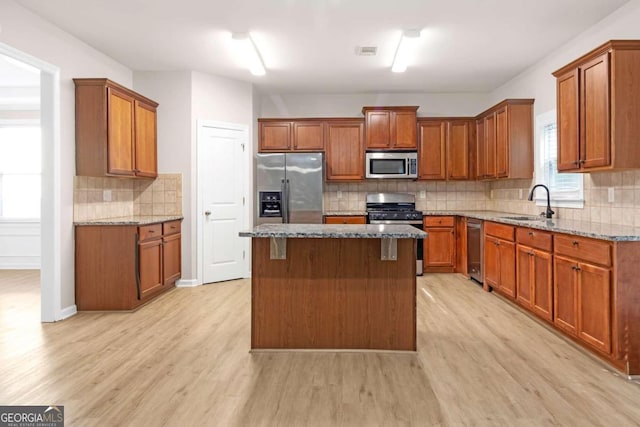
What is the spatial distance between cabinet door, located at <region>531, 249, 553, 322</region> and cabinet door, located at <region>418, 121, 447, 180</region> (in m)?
2.81

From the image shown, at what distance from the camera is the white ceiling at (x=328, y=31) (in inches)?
142

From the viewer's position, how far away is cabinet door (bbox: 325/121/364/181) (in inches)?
252

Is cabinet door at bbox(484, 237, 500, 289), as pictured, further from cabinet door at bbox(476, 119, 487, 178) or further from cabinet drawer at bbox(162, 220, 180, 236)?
cabinet drawer at bbox(162, 220, 180, 236)

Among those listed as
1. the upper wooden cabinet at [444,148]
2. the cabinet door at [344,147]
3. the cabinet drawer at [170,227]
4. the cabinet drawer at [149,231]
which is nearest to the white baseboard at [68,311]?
the cabinet drawer at [149,231]

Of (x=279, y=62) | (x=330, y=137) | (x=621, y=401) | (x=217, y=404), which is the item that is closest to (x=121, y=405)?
(x=217, y=404)

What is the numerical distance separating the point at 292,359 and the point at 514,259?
2.56 m

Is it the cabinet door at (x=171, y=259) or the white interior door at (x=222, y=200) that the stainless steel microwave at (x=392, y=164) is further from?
the cabinet door at (x=171, y=259)

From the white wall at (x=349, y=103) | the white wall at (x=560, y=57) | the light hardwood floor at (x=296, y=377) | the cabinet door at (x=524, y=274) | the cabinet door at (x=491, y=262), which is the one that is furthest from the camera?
the white wall at (x=349, y=103)

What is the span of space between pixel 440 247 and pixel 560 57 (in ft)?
9.29

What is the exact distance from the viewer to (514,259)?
14.0 ft

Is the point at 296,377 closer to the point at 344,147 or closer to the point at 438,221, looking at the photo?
the point at 438,221

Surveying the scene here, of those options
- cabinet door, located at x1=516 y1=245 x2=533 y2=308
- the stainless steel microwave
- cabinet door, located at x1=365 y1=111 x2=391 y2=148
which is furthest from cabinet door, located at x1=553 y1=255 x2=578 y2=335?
cabinet door, located at x1=365 y1=111 x2=391 y2=148

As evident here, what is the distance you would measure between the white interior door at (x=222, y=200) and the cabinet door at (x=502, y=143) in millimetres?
3414

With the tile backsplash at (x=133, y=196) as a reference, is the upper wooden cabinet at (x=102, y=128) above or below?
above
